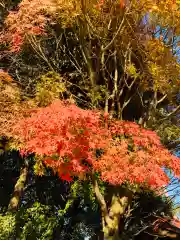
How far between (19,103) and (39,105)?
1.85ft

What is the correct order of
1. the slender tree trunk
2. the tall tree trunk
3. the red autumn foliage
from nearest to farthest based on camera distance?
the red autumn foliage < the tall tree trunk < the slender tree trunk

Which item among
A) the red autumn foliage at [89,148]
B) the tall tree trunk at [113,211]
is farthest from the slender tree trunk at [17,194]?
the red autumn foliage at [89,148]

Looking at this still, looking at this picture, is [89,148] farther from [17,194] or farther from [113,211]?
[17,194]

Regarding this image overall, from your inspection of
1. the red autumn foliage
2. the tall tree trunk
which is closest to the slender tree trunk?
the tall tree trunk

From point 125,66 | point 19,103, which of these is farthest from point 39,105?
point 125,66

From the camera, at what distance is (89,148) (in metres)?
6.19

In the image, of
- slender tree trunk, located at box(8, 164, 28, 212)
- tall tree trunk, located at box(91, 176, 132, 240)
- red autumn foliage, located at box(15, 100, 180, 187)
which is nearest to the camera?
red autumn foliage, located at box(15, 100, 180, 187)

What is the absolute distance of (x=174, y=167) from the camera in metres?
6.56

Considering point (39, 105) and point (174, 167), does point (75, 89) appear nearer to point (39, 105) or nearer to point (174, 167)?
point (39, 105)

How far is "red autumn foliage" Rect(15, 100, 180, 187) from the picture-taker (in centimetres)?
579

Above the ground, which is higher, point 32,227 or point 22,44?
point 22,44

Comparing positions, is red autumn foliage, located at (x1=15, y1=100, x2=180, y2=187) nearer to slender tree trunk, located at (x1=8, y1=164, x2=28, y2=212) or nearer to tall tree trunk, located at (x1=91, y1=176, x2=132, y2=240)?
tall tree trunk, located at (x1=91, y1=176, x2=132, y2=240)

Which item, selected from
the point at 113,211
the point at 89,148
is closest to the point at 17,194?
the point at 113,211

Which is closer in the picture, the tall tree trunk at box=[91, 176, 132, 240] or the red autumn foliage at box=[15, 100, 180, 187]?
the red autumn foliage at box=[15, 100, 180, 187]
